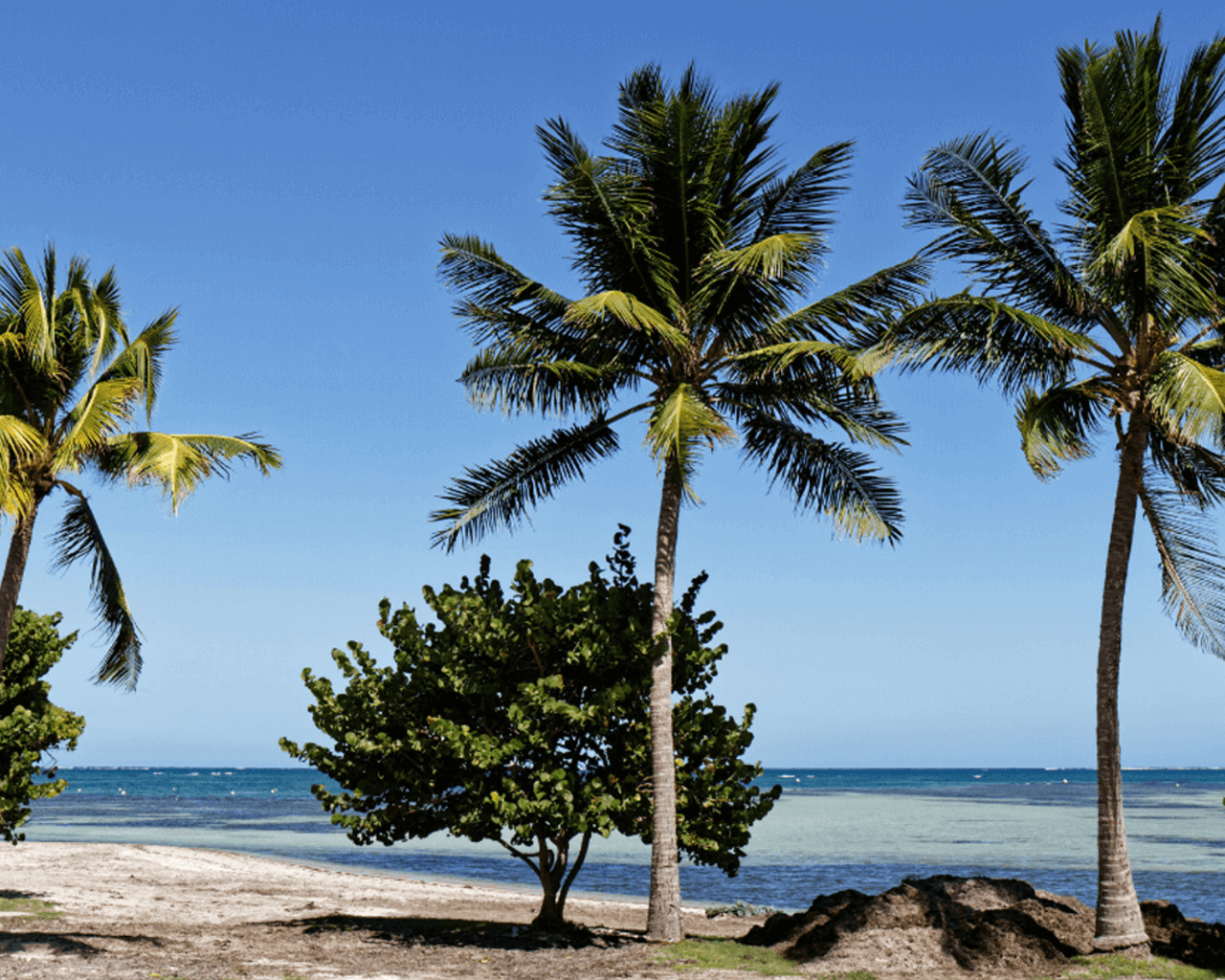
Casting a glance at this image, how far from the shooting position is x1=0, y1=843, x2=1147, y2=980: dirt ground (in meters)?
12.5

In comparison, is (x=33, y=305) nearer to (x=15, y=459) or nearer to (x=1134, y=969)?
(x=15, y=459)

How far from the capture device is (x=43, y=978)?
1100cm

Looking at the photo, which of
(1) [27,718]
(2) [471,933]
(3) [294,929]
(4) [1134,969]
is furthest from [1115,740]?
(1) [27,718]

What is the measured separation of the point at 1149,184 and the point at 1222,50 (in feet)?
5.87

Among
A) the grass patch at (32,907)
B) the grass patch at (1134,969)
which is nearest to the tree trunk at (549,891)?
the grass patch at (1134,969)

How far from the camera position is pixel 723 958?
13469mm

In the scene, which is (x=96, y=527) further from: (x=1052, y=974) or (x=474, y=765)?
(x=1052, y=974)

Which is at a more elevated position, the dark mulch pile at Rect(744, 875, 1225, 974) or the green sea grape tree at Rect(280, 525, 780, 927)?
the green sea grape tree at Rect(280, 525, 780, 927)

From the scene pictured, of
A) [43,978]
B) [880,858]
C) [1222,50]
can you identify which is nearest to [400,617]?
[43,978]

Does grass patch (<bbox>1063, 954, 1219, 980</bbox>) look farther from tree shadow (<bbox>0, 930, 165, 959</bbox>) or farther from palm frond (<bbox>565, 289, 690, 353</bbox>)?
tree shadow (<bbox>0, 930, 165, 959</bbox>)

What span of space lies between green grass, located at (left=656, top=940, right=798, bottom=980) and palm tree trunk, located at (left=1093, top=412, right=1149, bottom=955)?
3944mm

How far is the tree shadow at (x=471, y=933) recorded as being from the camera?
1459 cm

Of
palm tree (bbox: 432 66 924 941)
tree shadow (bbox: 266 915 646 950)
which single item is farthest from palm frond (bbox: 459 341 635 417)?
tree shadow (bbox: 266 915 646 950)

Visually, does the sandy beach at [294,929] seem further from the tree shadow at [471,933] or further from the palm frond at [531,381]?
the palm frond at [531,381]
